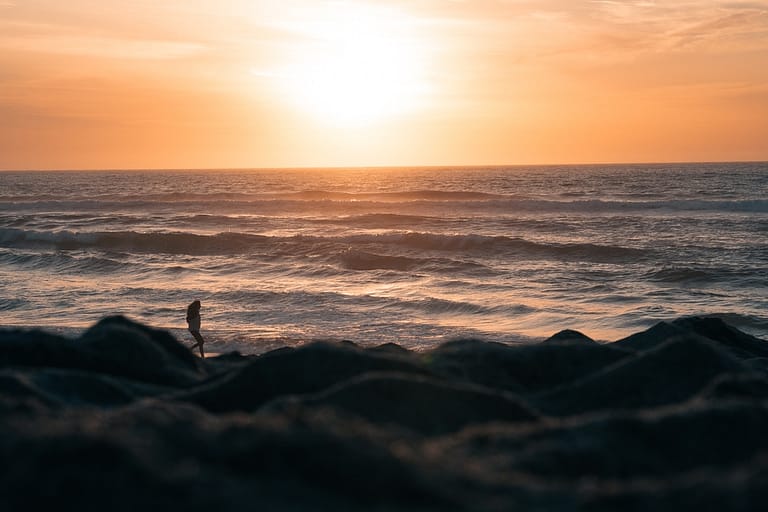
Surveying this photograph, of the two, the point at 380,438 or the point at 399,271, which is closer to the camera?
the point at 380,438

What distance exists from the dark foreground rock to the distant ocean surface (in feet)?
32.0

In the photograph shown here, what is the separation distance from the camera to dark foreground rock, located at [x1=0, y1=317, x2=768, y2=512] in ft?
10.0

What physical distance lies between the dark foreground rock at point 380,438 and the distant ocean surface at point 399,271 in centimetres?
976

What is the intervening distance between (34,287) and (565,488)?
22.8m

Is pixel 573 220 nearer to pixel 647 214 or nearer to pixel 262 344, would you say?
pixel 647 214

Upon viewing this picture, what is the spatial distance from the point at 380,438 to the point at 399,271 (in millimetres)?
23577

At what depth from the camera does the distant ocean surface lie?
18125mm

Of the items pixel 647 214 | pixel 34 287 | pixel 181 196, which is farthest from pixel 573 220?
pixel 181 196

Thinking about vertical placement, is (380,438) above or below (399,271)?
above

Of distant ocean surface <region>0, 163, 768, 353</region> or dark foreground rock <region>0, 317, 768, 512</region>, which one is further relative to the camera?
distant ocean surface <region>0, 163, 768, 353</region>

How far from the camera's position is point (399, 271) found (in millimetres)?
27203

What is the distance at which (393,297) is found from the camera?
21594 mm

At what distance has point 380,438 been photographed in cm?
363

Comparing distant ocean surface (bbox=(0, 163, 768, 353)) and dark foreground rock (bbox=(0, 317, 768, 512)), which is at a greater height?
dark foreground rock (bbox=(0, 317, 768, 512))
